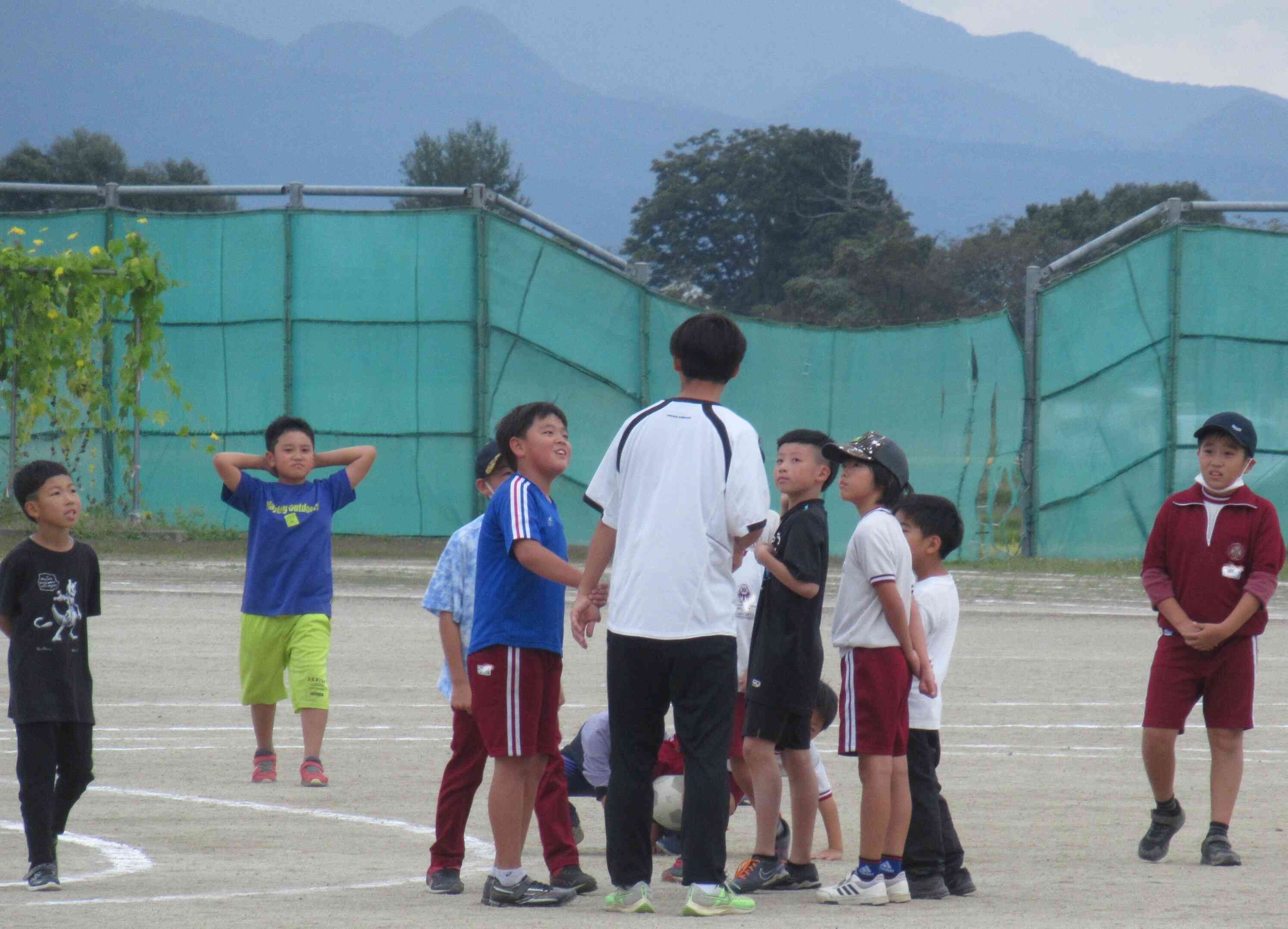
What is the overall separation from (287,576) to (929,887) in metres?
3.59

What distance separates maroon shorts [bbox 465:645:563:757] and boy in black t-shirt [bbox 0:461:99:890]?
132 cm

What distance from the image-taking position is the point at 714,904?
16.9 feet

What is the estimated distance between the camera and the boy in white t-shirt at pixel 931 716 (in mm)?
5652

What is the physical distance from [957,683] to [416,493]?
961cm

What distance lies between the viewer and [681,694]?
5.17m

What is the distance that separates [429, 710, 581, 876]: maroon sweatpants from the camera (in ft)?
18.3

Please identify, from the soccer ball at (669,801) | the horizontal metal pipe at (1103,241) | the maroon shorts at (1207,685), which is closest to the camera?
the soccer ball at (669,801)

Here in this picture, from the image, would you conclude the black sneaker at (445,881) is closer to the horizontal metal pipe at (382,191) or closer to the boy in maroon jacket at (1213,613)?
the boy in maroon jacket at (1213,613)

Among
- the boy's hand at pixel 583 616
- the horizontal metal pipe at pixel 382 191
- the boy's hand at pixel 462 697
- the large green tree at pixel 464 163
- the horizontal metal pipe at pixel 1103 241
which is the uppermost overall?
the large green tree at pixel 464 163

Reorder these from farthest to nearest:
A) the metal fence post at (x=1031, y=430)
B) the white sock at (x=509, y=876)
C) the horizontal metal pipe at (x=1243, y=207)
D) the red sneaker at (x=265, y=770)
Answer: the metal fence post at (x=1031, y=430) < the horizontal metal pipe at (x=1243, y=207) < the red sneaker at (x=265, y=770) < the white sock at (x=509, y=876)

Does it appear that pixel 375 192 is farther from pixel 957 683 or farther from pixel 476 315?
pixel 957 683

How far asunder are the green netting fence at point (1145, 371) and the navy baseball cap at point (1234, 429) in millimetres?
12916

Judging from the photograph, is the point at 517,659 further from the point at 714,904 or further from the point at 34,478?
the point at 34,478

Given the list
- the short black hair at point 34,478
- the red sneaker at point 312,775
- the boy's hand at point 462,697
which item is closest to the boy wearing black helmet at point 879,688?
the boy's hand at point 462,697
